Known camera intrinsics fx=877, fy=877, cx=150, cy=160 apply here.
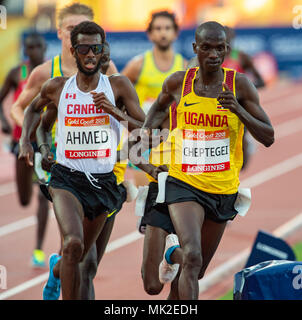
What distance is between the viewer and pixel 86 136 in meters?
6.00

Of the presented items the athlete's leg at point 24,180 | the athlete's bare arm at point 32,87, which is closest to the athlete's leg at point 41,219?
the athlete's leg at point 24,180

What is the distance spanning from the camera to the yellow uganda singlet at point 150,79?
8288 mm

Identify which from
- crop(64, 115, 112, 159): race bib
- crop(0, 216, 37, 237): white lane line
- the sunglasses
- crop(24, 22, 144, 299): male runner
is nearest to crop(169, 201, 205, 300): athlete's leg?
crop(24, 22, 144, 299): male runner

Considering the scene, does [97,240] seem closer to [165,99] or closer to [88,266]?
[88,266]

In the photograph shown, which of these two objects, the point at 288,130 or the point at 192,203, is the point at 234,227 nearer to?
the point at 192,203

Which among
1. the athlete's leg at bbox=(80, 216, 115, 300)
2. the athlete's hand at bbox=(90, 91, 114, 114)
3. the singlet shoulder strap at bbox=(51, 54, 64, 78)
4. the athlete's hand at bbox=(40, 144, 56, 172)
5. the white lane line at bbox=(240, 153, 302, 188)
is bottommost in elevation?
the white lane line at bbox=(240, 153, 302, 188)

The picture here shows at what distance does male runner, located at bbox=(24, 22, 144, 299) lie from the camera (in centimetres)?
597

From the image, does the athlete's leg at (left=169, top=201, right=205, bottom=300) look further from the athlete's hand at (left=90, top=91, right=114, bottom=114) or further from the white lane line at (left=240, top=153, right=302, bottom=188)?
the white lane line at (left=240, top=153, right=302, bottom=188)

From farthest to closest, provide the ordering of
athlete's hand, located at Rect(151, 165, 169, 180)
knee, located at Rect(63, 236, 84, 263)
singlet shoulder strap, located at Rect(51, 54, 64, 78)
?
singlet shoulder strap, located at Rect(51, 54, 64, 78), athlete's hand, located at Rect(151, 165, 169, 180), knee, located at Rect(63, 236, 84, 263)

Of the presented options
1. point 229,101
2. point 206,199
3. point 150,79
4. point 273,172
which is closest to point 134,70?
point 150,79

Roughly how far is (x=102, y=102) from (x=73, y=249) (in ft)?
3.31

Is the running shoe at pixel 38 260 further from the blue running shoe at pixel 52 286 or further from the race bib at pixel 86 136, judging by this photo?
the race bib at pixel 86 136

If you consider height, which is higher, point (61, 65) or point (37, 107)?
point (61, 65)

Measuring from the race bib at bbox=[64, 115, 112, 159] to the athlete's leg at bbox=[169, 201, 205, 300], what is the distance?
73cm
